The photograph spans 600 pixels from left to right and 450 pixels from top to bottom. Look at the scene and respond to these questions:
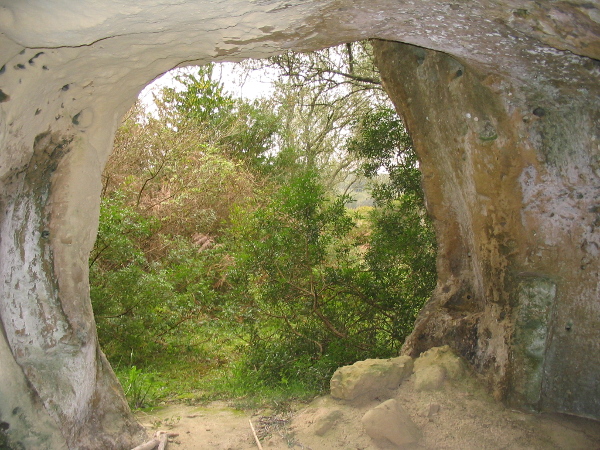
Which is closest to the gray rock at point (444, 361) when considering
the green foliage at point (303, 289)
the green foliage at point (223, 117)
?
the green foliage at point (303, 289)

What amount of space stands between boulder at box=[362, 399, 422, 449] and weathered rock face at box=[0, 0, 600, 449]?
81 centimetres

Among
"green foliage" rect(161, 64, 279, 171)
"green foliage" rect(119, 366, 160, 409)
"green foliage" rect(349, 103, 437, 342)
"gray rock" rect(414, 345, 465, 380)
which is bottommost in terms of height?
"green foliage" rect(119, 366, 160, 409)

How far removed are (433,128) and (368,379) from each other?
216 cm

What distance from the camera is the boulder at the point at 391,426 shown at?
3562 millimetres

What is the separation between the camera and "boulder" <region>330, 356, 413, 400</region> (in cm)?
404

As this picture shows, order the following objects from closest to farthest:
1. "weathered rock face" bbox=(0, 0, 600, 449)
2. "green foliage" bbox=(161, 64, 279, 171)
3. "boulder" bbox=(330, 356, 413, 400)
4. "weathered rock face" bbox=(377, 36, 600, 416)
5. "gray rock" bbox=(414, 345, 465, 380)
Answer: "weathered rock face" bbox=(0, 0, 600, 449) < "weathered rock face" bbox=(377, 36, 600, 416) < "boulder" bbox=(330, 356, 413, 400) < "gray rock" bbox=(414, 345, 465, 380) < "green foliage" bbox=(161, 64, 279, 171)

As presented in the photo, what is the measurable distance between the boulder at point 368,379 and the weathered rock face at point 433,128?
0.68 metres

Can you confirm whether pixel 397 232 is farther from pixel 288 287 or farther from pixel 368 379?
pixel 368 379

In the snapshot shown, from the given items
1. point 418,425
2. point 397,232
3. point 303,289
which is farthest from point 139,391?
point 397,232

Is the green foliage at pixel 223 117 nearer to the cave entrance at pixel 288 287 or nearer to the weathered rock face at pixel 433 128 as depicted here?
the cave entrance at pixel 288 287

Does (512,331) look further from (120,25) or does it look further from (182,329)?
(182,329)

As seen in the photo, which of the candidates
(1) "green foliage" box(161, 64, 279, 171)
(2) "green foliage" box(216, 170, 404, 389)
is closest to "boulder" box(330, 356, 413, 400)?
(2) "green foliage" box(216, 170, 404, 389)

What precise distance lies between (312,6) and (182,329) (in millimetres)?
6027

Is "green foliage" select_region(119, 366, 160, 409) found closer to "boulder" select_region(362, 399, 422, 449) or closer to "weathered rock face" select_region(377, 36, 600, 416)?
"boulder" select_region(362, 399, 422, 449)
